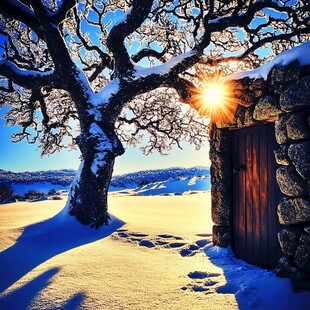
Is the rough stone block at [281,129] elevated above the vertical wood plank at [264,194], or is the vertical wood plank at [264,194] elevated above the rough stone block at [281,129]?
the rough stone block at [281,129]

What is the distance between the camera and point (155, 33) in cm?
1030

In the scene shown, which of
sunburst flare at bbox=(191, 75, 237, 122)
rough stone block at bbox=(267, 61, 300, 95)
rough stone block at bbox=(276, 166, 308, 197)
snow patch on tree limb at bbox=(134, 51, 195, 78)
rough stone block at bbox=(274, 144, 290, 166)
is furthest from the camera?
snow patch on tree limb at bbox=(134, 51, 195, 78)

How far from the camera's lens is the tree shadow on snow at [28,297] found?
2717mm

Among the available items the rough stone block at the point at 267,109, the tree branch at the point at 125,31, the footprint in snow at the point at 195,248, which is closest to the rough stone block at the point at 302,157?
the rough stone block at the point at 267,109

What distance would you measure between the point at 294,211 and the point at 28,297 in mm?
3069

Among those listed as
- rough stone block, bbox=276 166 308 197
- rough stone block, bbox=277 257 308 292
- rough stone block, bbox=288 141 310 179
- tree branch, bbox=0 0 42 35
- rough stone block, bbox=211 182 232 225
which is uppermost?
tree branch, bbox=0 0 42 35

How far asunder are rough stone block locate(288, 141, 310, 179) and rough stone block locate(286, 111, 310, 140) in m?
0.09

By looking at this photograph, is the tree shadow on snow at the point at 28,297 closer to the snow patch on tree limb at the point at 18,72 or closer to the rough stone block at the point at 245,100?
the rough stone block at the point at 245,100

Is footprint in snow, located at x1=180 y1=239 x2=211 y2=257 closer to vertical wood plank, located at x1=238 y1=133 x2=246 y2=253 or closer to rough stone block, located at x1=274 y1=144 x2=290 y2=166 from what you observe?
vertical wood plank, located at x1=238 y1=133 x2=246 y2=253

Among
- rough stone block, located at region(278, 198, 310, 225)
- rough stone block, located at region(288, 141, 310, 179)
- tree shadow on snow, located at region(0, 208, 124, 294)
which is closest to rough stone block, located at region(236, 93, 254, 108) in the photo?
rough stone block, located at region(288, 141, 310, 179)

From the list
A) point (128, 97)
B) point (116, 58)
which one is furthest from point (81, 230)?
point (116, 58)

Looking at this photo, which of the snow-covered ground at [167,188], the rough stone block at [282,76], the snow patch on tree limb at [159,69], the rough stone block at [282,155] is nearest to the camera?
the rough stone block at [282,76]

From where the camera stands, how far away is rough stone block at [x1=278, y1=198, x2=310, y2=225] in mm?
3039

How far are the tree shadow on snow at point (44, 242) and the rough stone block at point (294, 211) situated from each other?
10.9 feet
